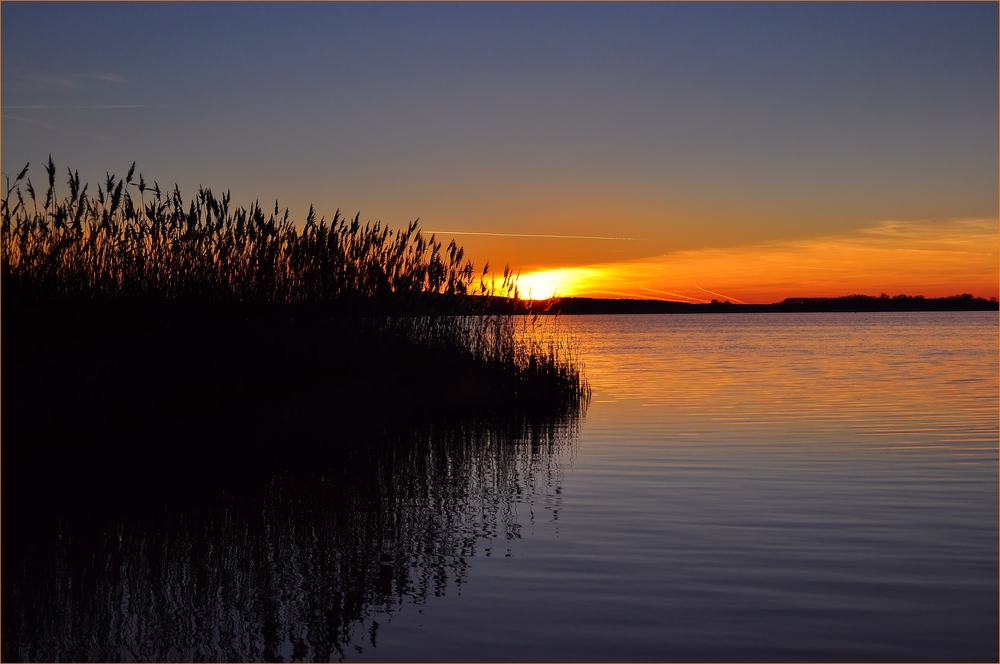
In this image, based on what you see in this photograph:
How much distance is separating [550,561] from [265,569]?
1.69 m

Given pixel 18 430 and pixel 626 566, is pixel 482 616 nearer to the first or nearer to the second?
pixel 626 566

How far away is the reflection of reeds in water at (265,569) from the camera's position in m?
4.23

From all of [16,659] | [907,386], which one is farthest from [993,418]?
[16,659]

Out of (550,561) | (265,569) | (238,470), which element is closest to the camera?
(265,569)

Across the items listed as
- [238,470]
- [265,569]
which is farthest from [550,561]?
[238,470]

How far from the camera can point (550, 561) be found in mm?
5531

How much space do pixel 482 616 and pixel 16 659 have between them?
6.96 feet

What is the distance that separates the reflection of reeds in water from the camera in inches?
167

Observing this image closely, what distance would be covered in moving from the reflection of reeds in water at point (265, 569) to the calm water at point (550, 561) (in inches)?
0.7

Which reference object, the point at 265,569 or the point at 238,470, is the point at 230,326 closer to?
the point at 238,470

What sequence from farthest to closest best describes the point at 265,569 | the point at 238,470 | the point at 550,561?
the point at 238,470 → the point at 550,561 → the point at 265,569

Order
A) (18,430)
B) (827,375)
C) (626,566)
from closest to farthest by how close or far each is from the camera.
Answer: (626,566)
(18,430)
(827,375)

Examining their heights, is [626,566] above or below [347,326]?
below

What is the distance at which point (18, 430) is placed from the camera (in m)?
8.02
